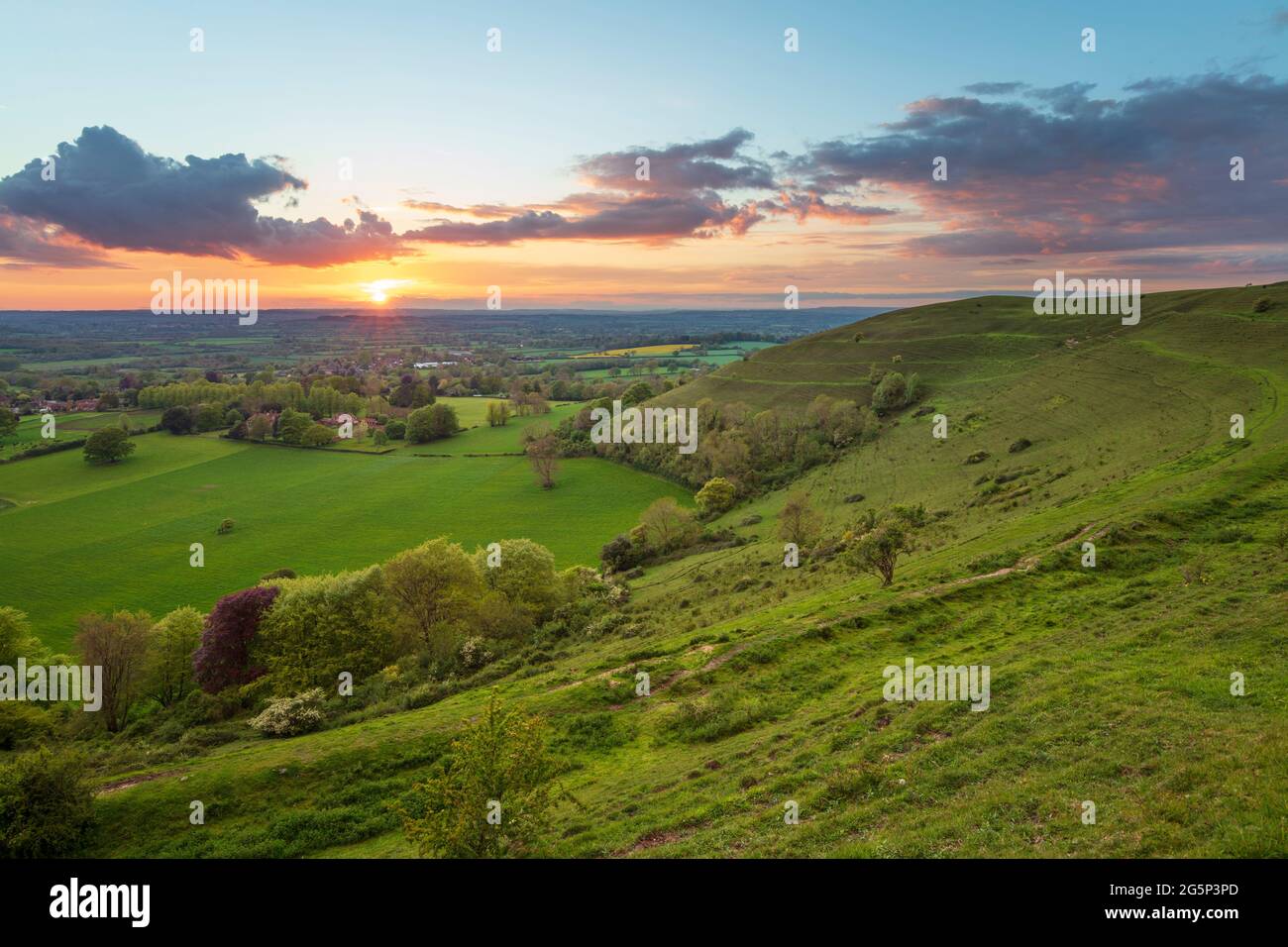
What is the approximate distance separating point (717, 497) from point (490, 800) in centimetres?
7603

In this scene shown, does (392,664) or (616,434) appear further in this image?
(616,434)

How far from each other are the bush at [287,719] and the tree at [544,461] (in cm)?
8011

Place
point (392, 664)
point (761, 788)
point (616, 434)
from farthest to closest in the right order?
point (616, 434)
point (392, 664)
point (761, 788)

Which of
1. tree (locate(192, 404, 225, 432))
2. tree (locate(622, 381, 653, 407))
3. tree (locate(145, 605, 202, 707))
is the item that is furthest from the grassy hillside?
tree (locate(192, 404, 225, 432))

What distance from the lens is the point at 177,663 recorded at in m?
45.5

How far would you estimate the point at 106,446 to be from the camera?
121 metres

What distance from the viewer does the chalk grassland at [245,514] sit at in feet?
240

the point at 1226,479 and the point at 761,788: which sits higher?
the point at 1226,479

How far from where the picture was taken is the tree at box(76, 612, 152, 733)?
3959 cm

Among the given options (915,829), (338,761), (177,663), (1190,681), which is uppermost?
(1190,681)

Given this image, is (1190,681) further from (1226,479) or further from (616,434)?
(616,434)

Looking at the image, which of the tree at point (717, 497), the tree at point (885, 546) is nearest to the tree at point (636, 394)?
the tree at point (717, 497)
